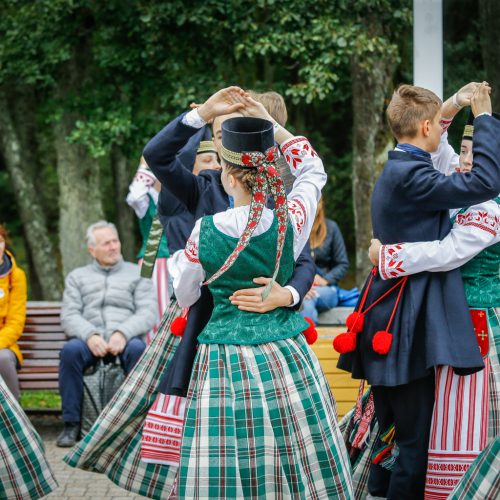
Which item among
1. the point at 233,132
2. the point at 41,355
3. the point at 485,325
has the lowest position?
the point at 41,355

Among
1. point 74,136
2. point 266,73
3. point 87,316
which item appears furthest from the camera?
point 266,73

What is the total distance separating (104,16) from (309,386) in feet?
23.5

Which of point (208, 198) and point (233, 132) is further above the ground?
point (233, 132)

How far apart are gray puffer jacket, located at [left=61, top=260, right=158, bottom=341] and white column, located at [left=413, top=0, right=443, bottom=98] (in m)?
2.76

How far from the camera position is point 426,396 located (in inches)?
162

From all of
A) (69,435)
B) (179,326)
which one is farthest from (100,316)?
(179,326)

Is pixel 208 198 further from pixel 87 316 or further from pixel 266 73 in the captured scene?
pixel 266 73

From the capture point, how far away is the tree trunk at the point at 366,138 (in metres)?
9.98

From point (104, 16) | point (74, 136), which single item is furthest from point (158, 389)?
point (104, 16)

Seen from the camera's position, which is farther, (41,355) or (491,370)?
(41,355)

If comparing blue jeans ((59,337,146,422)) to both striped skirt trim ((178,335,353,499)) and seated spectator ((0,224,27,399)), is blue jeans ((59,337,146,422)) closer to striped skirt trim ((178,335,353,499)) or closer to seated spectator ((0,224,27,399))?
seated spectator ((0,224,27,399))

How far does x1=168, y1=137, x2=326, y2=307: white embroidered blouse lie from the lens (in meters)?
3.63

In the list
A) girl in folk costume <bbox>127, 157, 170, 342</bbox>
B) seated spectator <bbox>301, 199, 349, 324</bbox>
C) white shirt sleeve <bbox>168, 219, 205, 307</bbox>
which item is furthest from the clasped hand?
white shirt sleeve <bbox>168, 219, 205, 307</bbox>

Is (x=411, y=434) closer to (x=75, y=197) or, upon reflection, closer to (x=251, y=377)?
(x=251, y=377)
